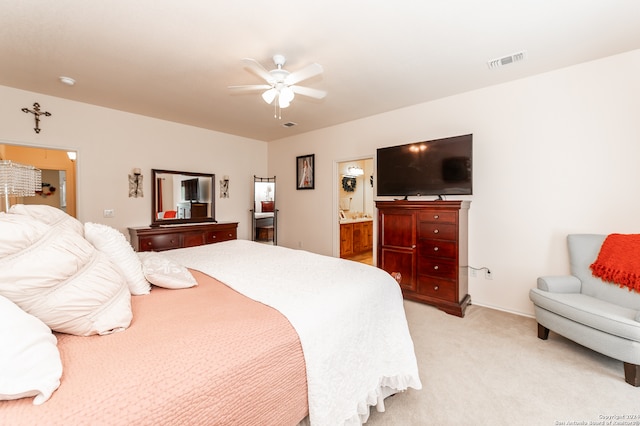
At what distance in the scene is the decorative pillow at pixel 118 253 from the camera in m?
1.36

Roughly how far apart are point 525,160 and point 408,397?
9.22 ft

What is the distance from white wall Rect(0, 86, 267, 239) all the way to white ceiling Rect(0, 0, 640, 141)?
0.28m

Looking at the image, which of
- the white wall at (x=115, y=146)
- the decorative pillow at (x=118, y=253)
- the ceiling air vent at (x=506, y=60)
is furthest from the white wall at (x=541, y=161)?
the decorative pillow at (x=118, y=253)

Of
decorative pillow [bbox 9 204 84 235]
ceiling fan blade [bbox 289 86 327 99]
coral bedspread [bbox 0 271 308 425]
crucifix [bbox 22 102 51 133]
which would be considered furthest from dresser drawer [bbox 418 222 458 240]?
crucifix [bbox 22 102 51 133]

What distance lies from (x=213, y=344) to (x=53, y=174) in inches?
279

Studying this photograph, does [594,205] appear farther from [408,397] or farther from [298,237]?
[298,237]

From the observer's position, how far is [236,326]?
1.07m

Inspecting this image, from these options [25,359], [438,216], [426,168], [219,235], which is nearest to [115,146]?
[219,235]

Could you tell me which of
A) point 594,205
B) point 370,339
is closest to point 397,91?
point 594,205

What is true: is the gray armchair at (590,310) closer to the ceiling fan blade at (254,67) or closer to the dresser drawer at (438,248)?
the dresser drawer at (438,248)

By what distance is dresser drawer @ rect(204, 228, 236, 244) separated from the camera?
14.9 ft

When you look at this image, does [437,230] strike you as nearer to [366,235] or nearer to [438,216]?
[438,216]

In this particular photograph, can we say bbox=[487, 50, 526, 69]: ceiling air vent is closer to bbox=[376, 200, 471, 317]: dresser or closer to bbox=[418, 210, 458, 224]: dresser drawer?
bbox=[376, 200, 471, 317]: dresser

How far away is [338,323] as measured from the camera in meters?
1.29
